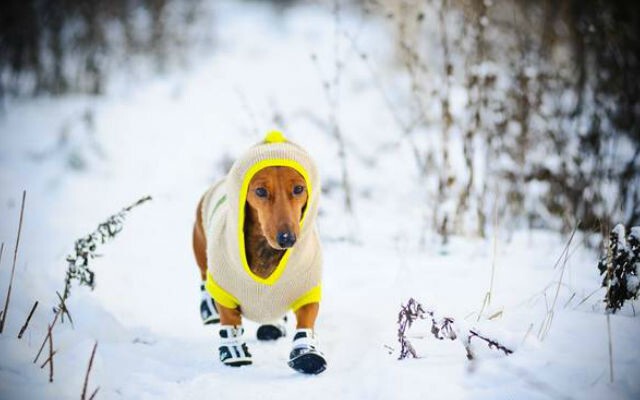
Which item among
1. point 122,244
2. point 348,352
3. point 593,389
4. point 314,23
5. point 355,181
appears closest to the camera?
point 593,389

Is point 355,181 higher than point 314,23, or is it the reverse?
point 314,23

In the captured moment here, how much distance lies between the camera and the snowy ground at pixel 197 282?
1780mm

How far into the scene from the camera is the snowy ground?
1.78m

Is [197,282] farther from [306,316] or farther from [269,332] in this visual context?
[306,316]

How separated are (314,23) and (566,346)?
13037 mm

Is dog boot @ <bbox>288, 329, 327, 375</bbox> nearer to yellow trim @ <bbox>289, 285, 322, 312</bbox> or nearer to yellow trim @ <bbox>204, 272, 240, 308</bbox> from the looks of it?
yellow trim @ <bbox>289, 285, 322, 312</bbox>

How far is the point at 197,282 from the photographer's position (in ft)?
11.6

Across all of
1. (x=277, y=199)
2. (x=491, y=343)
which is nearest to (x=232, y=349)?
(x=277, y=199)

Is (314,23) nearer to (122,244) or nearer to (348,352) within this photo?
(122,244)

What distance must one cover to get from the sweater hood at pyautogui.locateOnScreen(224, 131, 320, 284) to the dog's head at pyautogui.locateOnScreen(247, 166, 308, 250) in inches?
1.0

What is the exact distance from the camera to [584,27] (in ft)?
14.3

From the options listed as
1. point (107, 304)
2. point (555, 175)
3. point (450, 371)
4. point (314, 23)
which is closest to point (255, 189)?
point (450, 371)

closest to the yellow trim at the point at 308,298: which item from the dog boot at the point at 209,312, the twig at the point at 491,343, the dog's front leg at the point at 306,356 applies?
the dog's front leg at the point at 306,356

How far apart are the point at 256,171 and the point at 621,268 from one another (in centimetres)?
155
